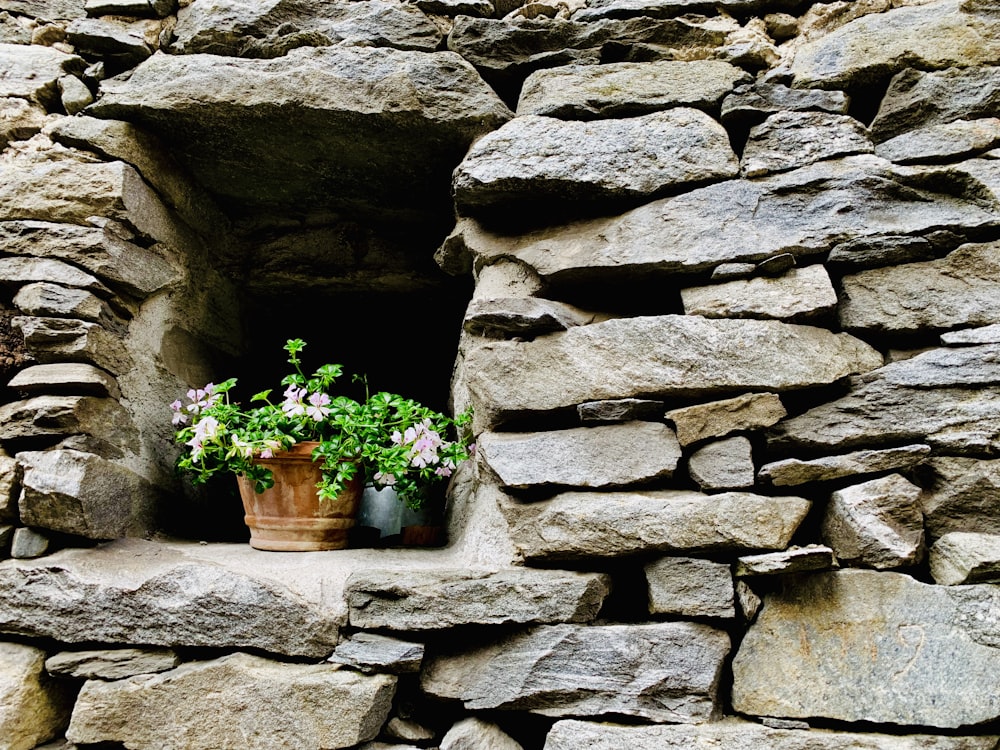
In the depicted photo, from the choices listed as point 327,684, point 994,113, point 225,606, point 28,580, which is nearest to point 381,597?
point 327,684

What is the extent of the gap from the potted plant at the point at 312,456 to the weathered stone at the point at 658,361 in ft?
0.99

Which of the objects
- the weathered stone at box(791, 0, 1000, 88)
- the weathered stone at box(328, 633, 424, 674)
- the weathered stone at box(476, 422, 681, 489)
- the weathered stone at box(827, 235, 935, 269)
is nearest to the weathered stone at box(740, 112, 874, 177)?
the weathered stone at box(791, 0, 1000, 88)

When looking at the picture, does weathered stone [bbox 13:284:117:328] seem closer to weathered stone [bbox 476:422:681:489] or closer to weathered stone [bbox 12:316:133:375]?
weathered stone [bbox 12:316:133:375]

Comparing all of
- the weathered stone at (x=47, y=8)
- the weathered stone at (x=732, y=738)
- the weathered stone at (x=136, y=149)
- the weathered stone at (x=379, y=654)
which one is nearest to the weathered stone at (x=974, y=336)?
the weathered stone at (x=732, y=738)

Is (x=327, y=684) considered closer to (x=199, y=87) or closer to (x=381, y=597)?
(x=381, y=597)

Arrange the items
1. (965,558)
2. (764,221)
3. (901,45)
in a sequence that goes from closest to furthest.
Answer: (965,558), (764,221), (901,45)

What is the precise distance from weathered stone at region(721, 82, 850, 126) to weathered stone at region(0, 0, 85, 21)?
1.77m

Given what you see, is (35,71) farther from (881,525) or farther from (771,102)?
(881,525)

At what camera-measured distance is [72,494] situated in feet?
4.62

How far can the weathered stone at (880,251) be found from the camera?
1.33 metres

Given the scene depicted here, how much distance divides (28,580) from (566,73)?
1575mm

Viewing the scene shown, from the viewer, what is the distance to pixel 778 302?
1340 mm

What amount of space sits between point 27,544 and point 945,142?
2.02 m

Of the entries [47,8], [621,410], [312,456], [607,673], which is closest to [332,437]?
[312,456]
